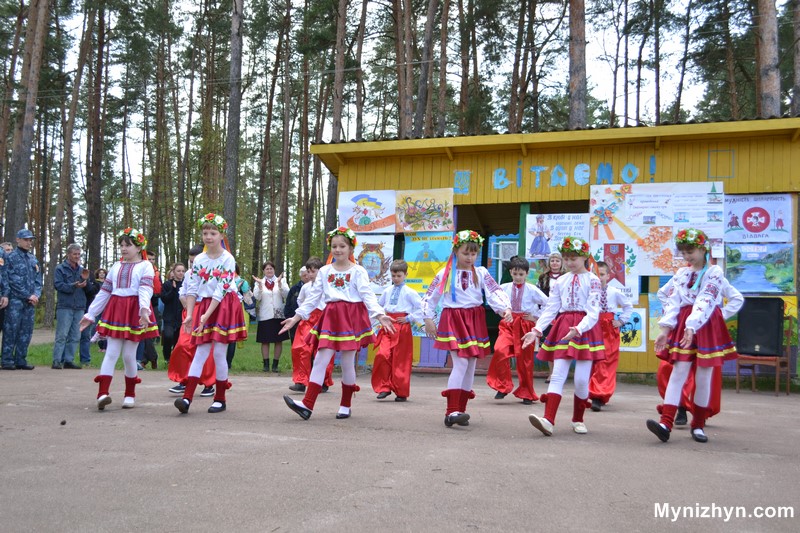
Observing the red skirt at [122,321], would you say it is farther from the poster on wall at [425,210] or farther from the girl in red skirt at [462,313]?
the poster on wall at [425,210]

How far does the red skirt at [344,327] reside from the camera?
6935 millimetres

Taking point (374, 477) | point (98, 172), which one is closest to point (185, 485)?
point (374, 477)

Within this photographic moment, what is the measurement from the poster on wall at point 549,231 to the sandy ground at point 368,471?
5341mm

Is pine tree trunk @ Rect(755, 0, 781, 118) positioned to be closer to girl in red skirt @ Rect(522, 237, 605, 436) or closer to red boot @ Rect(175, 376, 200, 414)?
girl in red skirt @ Rect(522, 237, 605, 436)

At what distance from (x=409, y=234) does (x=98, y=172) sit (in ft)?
51.5

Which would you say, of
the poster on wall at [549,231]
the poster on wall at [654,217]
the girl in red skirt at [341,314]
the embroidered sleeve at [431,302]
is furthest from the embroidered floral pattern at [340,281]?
the poster on wall at [654,217]

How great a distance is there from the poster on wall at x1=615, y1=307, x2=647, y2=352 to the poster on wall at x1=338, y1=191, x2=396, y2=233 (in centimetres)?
472

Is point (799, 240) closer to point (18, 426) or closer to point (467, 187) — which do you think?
point (467, 187)

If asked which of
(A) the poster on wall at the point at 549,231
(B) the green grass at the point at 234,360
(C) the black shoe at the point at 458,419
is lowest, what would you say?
(B) the green grass at the point at 234,360

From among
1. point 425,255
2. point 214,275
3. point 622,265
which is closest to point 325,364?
point 214,275

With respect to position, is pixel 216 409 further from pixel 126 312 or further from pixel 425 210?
pixel 425 210

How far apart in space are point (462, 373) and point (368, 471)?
2322mm

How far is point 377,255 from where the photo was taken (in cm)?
1358

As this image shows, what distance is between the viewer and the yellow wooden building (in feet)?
38.7
